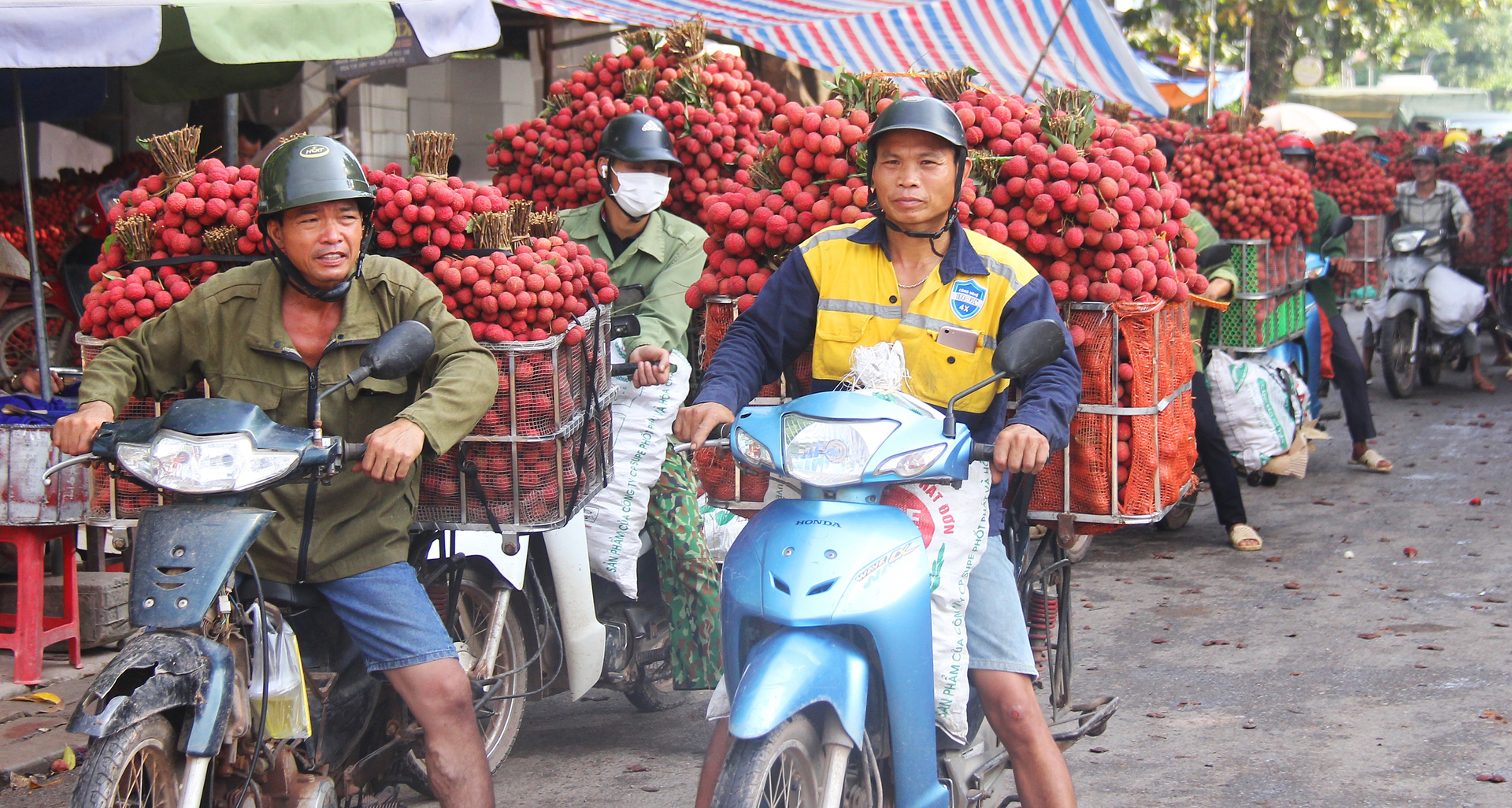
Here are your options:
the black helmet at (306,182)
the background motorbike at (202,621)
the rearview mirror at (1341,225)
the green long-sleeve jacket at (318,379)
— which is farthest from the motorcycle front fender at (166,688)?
the rearview mirror at (1341,225)

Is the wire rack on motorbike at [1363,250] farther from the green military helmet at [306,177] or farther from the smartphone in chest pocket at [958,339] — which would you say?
the green military helmet at [306,177]

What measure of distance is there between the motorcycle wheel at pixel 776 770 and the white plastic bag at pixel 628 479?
6.16ft

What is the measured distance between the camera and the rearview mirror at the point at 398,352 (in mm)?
2832

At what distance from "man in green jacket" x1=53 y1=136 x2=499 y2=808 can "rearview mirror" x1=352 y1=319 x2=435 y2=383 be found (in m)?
0.15

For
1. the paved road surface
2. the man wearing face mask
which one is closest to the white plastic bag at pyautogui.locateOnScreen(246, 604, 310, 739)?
the paved road surface

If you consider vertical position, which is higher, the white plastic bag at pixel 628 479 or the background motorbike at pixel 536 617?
the white plastic bag at pixel 628 479

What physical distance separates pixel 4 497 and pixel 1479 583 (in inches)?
250

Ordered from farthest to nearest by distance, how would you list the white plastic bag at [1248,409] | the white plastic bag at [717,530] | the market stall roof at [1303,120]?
1. the market stall roof at [1303,120]
2. the white plastic bag at [1248,409]
3. the white plastic bag at [717,530]

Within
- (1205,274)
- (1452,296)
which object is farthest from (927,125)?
(1452,296)

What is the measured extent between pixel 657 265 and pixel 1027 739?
2495 millimetres

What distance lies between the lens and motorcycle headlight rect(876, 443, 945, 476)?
8.72ft

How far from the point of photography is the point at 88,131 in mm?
10562

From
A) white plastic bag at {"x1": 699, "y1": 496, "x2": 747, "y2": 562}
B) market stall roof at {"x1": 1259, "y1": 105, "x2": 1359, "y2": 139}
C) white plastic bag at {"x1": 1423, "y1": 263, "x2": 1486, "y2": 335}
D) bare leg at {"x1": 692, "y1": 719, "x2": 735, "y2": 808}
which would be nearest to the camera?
bare leg at {"x1": 692, "y1": 719, "x2": 735, "y2": 808}

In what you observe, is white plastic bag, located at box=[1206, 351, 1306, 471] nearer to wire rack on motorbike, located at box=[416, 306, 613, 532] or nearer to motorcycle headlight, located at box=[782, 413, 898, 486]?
wire rack on motorbike, located at box=[416, 306, 613, 532]
